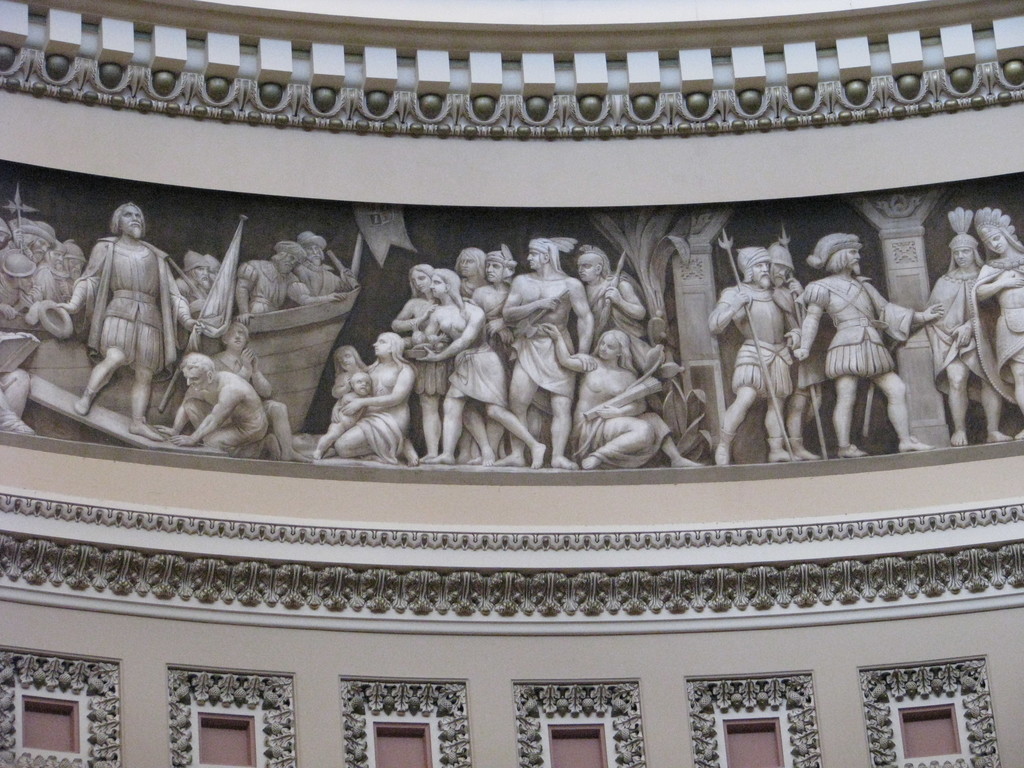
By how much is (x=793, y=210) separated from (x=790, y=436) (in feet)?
5.79

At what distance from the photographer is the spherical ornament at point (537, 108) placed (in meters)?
20.6

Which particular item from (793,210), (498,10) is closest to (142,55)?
(498,10)

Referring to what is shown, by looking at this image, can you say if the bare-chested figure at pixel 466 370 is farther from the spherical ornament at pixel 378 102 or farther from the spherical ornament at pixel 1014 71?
the spherical ornament at pixel 1014 71

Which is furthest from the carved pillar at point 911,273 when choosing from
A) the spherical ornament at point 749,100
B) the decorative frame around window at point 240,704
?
the decorative frame around window at point 240,704

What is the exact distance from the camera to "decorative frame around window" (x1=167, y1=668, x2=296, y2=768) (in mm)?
18016

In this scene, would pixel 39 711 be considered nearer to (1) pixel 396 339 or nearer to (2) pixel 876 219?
(1) pixel 396 339

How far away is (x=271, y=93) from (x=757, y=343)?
3.98 metres

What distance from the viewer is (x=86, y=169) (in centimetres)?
1961

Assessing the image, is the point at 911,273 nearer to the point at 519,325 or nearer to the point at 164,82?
the point at 519,325

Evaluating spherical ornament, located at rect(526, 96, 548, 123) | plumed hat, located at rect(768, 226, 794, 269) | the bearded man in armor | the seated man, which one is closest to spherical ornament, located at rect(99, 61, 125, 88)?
the seated man

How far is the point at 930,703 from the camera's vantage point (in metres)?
18.8

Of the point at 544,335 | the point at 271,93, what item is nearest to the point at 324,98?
the point at 271,93

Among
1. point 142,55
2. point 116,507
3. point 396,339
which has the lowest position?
point 116,507

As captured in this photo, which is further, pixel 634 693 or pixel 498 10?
pixel 498 10
